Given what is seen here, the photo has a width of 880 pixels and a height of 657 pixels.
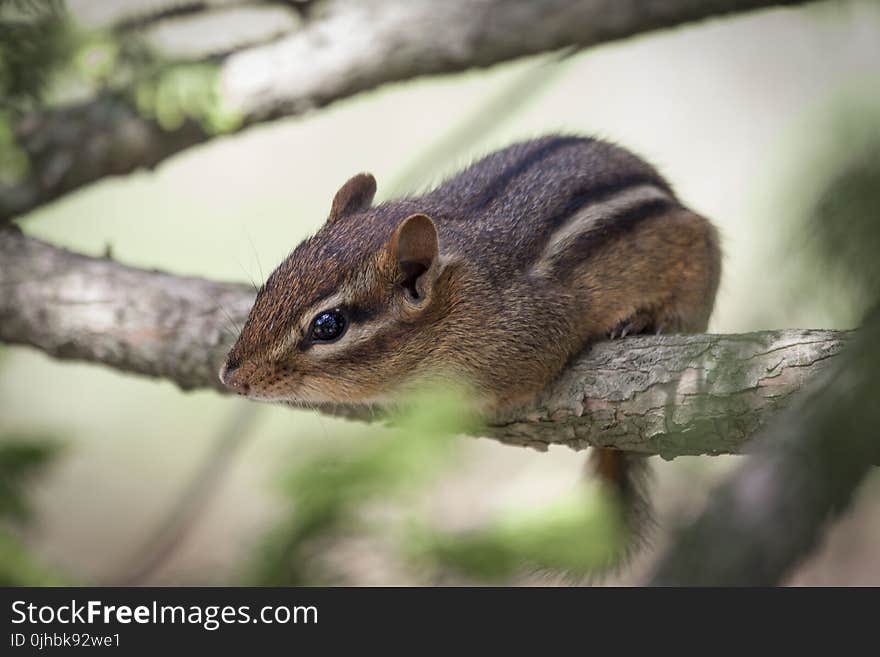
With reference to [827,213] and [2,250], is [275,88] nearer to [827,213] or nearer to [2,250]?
[2,250]

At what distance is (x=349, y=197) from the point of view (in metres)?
3.10

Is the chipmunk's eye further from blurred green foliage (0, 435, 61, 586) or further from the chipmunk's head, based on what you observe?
blurred green foliage (0, 435, 61, 586)

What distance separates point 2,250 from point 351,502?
284 centimetres

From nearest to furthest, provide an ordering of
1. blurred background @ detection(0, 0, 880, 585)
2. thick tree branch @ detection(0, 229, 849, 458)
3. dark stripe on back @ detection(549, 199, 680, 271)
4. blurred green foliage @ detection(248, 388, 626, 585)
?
blurred green foliage @ detection(248, 388, 626, 585) → thick tree branch @ detection(0, 229, 849, 458) → dark stripe on back @ detection(549, 199, 680, 271) → blurred background @ detection(0, 0, 880, 585)

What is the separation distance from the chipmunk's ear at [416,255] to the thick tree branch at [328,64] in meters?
1.06

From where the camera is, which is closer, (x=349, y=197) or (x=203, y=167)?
(x=349, y=197)

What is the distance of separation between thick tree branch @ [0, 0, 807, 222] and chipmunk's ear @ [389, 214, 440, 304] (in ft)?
3.46

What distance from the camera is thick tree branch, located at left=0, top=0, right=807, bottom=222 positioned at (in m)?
3.38

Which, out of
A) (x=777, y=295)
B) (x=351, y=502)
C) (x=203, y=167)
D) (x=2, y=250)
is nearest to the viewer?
(x=351, y=502)

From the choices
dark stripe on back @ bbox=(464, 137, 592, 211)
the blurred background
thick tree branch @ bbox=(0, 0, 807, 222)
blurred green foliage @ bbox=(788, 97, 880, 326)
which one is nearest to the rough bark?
blurred green foliage @ bbox=(788, 97, 880, 326)

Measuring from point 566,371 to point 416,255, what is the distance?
0.57 m

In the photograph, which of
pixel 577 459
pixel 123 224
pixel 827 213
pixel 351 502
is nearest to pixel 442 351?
pixel 827 213

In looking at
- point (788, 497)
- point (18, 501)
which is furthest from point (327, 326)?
point (788, 497)

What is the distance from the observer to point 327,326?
2.64m
